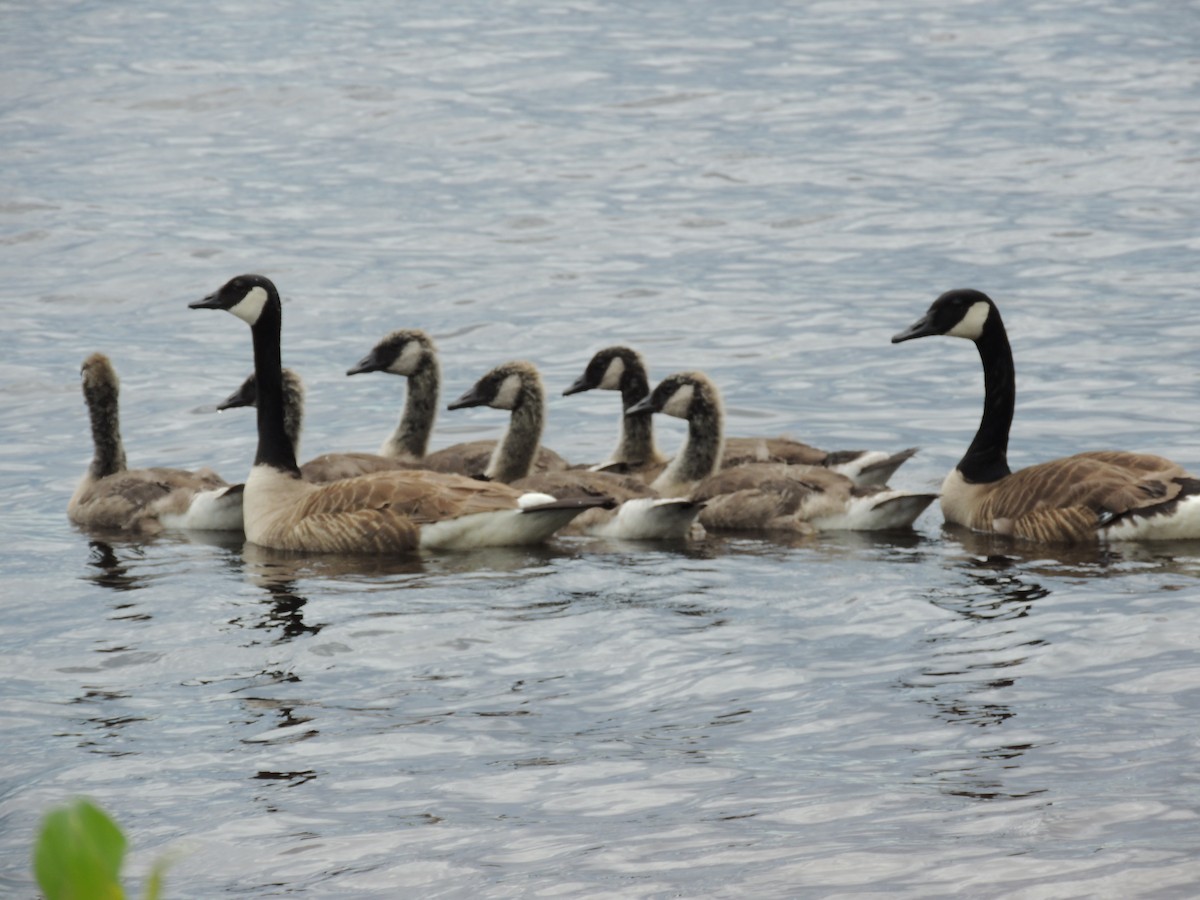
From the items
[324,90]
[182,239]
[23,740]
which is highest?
[324,90]

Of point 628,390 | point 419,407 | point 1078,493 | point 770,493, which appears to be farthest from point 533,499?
point 1078,493

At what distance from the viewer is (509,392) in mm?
13203

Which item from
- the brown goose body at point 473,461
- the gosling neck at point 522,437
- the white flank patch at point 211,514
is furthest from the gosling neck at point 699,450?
the white flank patch at point 211,514

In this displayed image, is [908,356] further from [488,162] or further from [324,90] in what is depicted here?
[324,90]

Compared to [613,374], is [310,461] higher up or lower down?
lower down

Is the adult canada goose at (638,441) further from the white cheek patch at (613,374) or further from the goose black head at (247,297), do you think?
the goose black head at (247,297)

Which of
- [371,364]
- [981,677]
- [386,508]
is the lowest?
[981,677]

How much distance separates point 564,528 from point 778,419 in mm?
4941

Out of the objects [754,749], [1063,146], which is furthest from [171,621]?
[1063,146]

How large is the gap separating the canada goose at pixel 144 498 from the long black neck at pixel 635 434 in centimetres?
280

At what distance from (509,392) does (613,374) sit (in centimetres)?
96

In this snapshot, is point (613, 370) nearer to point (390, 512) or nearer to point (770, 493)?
point (770, 493)

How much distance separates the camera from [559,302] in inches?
891

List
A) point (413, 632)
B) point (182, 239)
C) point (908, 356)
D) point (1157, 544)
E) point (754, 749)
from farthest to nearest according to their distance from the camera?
point (182, 239) < point (908, 356) < point (1157, 544) < point (413, 632) < point (754, 749)
